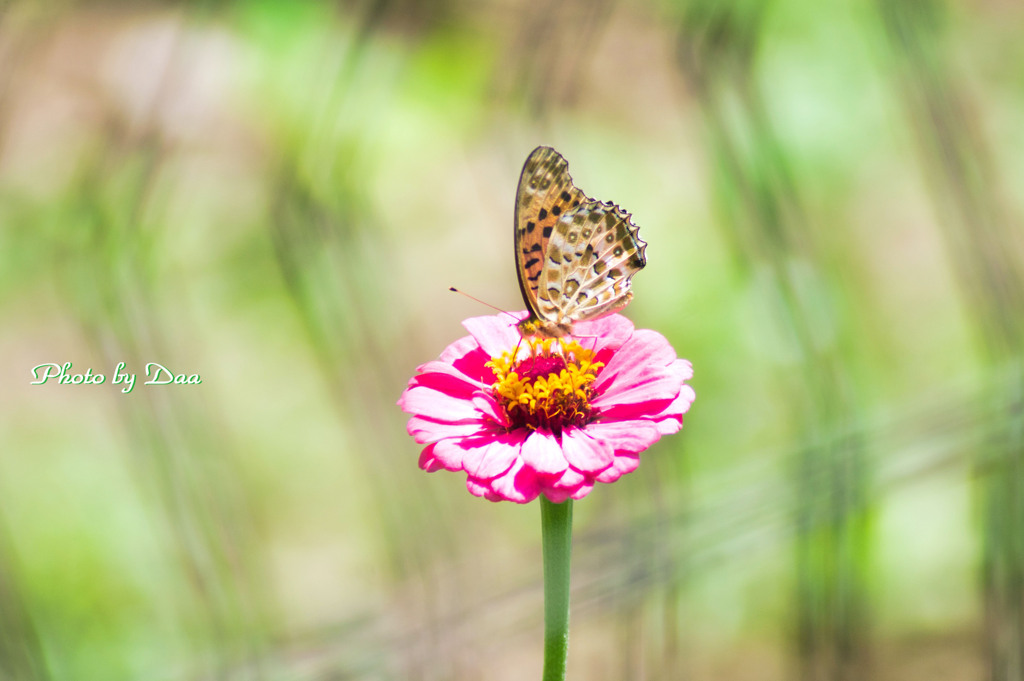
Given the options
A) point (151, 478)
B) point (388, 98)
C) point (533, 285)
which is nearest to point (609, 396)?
point (533, 285)

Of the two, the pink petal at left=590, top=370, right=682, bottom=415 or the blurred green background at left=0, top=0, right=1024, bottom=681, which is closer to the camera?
the pink petal at left=590, top=370, right=682, bottom=415

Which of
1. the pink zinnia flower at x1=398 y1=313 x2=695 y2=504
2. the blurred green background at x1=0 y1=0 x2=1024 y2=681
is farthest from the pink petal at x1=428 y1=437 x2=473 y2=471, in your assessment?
the blurred green background at x1=0 y1=0 x2=1024 y2=681

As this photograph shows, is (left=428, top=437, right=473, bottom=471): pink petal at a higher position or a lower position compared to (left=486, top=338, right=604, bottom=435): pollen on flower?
lower

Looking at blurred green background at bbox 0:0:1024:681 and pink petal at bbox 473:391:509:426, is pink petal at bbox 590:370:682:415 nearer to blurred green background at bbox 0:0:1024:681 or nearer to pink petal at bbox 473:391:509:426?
pink petal at bbox 473:391:509:426

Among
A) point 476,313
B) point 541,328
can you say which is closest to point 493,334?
point 541,328

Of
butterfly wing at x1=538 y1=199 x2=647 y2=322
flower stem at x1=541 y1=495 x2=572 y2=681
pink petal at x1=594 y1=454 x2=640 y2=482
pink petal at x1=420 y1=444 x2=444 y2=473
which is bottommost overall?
flower stem at x1=541 y1=495 x2=572 y2=681

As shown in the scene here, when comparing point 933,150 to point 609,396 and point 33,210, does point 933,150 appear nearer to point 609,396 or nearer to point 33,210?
point 609,396
